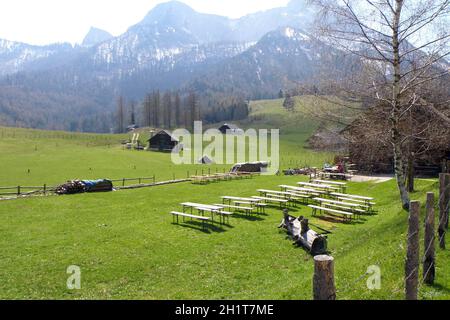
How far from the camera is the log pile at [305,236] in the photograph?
56.4 feet

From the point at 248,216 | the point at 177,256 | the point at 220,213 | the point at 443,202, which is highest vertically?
the point at 443,202

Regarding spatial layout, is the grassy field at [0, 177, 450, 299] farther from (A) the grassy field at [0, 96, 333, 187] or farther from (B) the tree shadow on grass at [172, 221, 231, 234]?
(A) the grassy field at [0, 96, 333, 187]

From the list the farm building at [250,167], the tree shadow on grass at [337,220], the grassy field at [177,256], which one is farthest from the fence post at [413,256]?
the farm building at [250,167]

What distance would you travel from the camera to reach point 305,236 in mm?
19000

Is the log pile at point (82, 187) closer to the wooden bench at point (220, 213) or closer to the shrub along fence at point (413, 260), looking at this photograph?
the wooden bench at point (220, 213)

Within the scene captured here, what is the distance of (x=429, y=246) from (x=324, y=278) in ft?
16.1

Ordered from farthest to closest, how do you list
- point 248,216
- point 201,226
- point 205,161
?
point 205,161, point 248,216, point 201,226

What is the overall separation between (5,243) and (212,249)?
401 inches

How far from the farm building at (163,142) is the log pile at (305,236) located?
80.6 m

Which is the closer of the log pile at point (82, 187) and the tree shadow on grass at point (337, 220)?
the tree shadow on grass at point (337, 220)

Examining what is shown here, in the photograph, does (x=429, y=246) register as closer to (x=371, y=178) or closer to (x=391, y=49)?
(x=391, y=49)

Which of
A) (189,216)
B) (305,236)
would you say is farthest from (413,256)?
(189,216)

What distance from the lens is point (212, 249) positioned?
1897 centimetres
